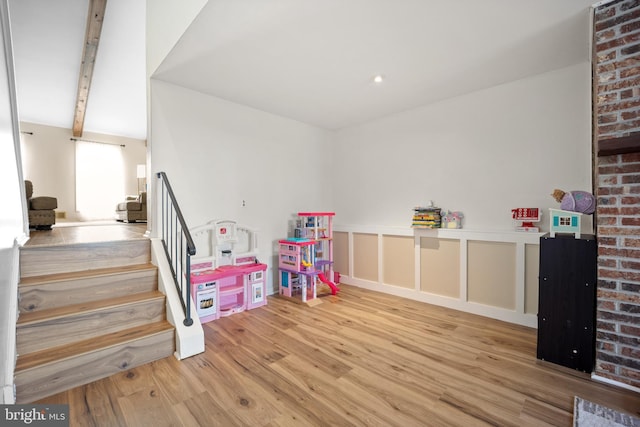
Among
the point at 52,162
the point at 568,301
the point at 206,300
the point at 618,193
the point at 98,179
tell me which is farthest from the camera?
the point at 98,179

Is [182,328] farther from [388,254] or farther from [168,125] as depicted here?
[388,254]

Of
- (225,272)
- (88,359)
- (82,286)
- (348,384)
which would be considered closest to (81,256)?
(82,286)

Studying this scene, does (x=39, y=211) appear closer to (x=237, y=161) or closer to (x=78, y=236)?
(x=78, y=236)

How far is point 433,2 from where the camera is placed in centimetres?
182

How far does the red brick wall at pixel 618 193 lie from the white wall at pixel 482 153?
846 mm

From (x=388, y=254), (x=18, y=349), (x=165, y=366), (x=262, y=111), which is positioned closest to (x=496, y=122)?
(x=388, y=254)

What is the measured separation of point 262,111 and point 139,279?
2.41 meters

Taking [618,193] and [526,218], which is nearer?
[618,193]

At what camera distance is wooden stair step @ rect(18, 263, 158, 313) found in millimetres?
2053

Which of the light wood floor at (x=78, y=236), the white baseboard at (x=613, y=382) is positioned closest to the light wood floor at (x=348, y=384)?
the white baseboard at (x=613, y=382)

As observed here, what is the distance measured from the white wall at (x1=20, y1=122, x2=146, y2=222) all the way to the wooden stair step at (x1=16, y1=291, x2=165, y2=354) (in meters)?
5.78

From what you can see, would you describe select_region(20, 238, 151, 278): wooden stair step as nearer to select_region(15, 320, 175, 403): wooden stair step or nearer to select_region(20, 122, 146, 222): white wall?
select_region(15, 320, 175, 403): wooden stair step

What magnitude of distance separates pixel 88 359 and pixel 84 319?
31cm

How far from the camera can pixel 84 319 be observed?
2.07 m
